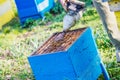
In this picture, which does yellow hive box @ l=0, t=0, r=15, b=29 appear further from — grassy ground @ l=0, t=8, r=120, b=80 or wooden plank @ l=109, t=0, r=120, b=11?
wooden plank @ l=109, t=0, r=120, b=11

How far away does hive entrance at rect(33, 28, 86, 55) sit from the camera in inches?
133

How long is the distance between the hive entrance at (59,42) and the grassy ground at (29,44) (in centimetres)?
58

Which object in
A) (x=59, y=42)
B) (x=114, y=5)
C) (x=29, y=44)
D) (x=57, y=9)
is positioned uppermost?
(x=114, y=5)

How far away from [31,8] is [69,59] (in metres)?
4.35

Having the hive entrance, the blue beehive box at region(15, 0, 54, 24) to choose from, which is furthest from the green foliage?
the hive entrance

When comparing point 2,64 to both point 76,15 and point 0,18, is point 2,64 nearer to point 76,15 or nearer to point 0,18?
point 76,15

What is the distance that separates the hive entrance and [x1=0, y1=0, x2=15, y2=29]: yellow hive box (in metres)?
4.14

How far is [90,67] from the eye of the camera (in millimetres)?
3459

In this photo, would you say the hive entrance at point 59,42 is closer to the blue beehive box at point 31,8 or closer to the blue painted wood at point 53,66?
the blue painted wood at point 53,66

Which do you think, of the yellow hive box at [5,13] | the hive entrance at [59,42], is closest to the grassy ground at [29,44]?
the yellow hive box at [5,13]

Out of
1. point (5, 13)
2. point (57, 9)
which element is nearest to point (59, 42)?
point (57, 9)

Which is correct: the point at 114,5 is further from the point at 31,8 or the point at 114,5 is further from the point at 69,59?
the point at 31,8

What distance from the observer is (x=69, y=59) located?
3.12 meters

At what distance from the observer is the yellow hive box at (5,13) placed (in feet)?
25.2
